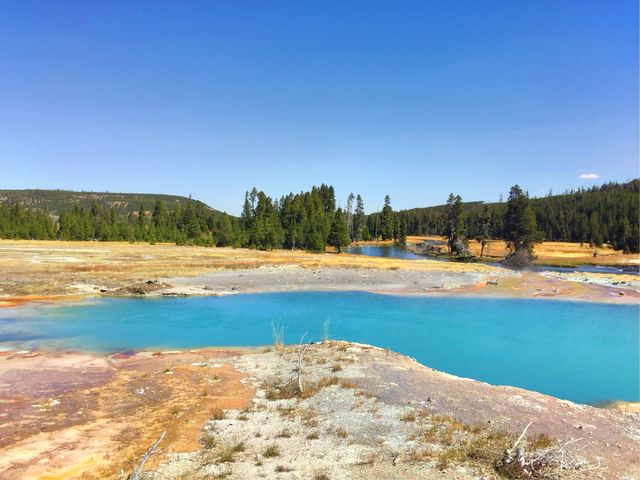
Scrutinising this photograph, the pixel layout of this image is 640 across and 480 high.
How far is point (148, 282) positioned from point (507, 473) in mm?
37293

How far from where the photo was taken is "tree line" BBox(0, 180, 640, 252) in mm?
96688

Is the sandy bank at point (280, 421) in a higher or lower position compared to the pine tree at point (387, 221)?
lower

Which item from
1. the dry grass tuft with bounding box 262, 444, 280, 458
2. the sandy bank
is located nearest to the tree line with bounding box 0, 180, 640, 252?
the sandy bank

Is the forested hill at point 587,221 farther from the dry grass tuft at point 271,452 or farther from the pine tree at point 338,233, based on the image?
the dry grass tuft at point 271,452

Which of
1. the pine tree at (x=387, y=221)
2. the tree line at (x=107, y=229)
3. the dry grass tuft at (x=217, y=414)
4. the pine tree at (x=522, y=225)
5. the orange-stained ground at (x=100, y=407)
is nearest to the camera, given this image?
the orange-stained ground at (x=100, y=407)

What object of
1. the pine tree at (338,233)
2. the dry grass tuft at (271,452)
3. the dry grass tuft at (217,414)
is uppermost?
the pine tree at (338,233)

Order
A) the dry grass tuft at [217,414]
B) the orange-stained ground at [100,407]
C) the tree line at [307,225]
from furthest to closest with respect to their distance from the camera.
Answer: the tree line at [307,225] < the dry grass tuft at [217,414] < the orange-stained ground at [100,407]

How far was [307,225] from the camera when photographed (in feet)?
330

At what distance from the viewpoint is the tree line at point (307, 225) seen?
317 feet

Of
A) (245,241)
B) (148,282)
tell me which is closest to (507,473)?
(148,282)

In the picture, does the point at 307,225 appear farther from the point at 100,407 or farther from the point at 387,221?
the point at 100,407

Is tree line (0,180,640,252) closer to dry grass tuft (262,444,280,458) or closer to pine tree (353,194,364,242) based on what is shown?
pine tree (353,194,364,242)

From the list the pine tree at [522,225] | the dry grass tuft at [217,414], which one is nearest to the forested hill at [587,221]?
the pine tree at [522,225]

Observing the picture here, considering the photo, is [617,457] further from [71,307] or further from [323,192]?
[323,192]
